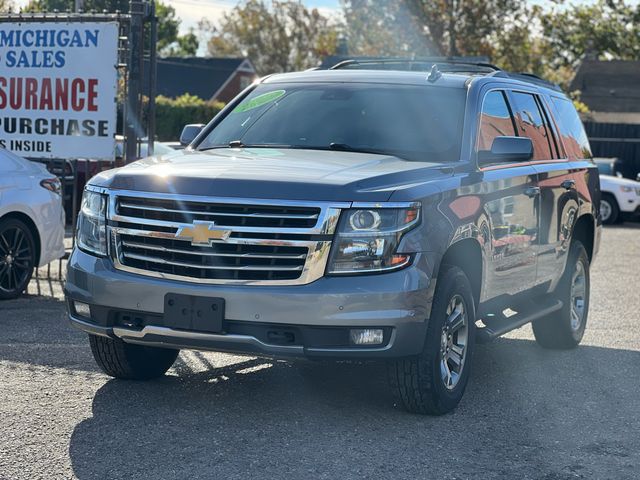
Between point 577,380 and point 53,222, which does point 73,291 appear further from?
point 53,222

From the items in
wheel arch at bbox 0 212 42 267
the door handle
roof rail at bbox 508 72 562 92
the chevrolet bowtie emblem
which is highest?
roof rail at bbox 508 72 562 92

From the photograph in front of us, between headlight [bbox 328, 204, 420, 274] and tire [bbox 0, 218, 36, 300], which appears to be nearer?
headlight [bbox 328, 204, 420, 274]

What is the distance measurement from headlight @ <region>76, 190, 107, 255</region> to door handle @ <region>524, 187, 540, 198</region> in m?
2.80

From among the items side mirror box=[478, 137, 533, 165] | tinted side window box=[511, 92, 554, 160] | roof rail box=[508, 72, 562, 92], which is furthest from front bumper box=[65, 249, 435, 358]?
roof rail box=[508, 72, 562, 92]

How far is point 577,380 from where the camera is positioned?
7.62 meters

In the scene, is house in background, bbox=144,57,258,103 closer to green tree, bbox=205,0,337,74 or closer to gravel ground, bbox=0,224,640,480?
green tree, bbox=205,0,337,74

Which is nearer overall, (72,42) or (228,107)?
(228,107)

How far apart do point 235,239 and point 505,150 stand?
6.39 feet

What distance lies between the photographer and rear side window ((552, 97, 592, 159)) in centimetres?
884

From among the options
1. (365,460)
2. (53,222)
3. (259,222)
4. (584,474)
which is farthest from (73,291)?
(53,222)

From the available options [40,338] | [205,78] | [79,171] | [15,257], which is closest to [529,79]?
[40,338]

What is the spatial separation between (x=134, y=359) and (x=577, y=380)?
296cm

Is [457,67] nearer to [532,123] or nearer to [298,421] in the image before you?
[532,123]

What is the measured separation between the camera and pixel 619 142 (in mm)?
31906
